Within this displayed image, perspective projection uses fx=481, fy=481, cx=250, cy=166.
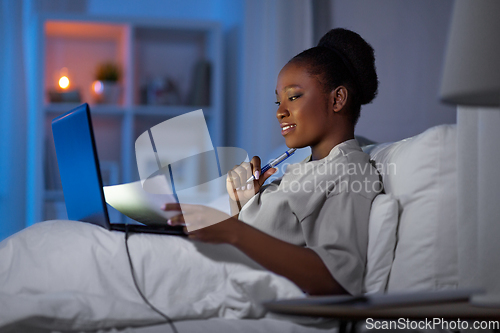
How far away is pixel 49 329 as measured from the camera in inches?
29.6

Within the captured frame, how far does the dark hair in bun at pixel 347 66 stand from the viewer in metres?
1.22

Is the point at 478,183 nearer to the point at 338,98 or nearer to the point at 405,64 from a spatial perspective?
the point at 338,98

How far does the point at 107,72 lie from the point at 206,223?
2.42 meters

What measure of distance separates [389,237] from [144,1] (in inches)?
113

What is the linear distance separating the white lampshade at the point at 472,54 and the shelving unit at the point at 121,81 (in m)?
2.40

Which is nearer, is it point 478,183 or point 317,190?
point 478,183

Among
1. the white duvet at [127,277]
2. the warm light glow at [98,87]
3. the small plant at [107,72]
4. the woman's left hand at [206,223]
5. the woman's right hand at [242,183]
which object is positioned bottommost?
the white duvet at [127,277]

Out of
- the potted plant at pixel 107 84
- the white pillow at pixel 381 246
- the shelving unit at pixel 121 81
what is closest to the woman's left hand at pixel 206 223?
the white pillow at pixel 381 246

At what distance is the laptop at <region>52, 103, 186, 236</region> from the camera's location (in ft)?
3.01

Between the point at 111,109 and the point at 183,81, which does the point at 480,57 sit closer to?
the point at 111,109

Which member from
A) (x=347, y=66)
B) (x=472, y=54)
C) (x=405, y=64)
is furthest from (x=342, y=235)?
(x=405, y=64)

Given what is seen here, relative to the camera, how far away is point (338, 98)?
121cm

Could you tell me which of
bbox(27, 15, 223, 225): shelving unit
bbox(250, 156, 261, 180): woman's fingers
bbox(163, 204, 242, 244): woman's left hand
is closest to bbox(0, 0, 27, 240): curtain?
bbox(27, 15, 223, 225): shelving unit

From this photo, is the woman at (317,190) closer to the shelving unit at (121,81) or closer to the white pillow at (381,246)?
the white pillow at (381,246)
